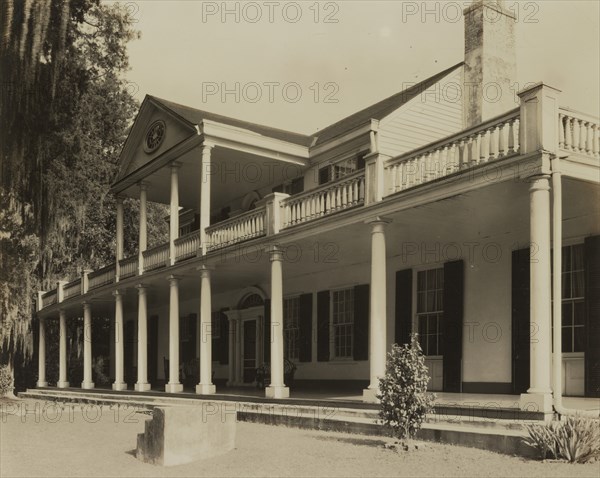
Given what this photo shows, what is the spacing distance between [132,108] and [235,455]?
29317 mm

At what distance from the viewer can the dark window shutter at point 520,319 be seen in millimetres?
13320

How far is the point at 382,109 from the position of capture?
19125 mm

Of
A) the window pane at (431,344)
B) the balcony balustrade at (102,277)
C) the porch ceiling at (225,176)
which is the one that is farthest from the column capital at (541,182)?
the balcony balustrade at (102,277)

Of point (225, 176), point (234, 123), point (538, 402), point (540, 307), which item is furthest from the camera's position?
point (234, 123)

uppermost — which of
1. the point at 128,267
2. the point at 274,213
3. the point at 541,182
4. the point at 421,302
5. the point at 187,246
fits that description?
the point at 274,213

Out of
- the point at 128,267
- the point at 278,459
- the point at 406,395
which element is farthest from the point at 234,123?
the point at 278,459

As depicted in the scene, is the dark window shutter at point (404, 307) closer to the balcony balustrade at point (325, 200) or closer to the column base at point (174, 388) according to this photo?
the balcony balustrade at point (325, 200)

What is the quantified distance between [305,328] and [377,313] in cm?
706

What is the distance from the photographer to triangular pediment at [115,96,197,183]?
64.5 ft

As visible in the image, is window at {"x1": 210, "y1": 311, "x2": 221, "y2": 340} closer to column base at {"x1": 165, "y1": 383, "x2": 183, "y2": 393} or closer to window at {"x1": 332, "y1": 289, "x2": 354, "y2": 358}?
column base at {"x1": 165, "y1": 383, "x2": 183, "y2": 393}

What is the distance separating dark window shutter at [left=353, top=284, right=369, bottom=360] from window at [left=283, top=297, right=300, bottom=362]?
2750mm

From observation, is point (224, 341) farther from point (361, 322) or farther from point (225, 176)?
point (361, 322)

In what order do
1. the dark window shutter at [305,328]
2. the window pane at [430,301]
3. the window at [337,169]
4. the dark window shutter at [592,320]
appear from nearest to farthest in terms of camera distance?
the dark window shutter at [592,320] < the window pane at [430,301] < the window at [337,169] < the dark window shutter at [305,328]

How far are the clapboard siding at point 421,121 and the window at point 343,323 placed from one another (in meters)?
3.67
